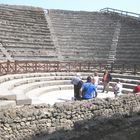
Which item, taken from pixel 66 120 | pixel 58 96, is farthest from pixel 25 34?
pixel 66 120

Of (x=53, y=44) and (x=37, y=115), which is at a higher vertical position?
(x=53, y=44)

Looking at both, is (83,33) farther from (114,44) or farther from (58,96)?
(58,96)

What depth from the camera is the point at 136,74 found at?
25141 mm

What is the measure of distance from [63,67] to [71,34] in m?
10.2

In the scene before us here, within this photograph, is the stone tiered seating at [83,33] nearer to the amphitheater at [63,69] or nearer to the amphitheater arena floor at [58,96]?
the amphitheater at [63,69]

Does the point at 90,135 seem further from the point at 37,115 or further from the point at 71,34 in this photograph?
the point at 71,34

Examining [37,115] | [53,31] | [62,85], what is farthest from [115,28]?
[37,115]

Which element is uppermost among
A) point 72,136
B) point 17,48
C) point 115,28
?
point 115,28

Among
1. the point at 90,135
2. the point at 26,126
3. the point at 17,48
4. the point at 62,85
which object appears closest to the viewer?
the point at 90,135

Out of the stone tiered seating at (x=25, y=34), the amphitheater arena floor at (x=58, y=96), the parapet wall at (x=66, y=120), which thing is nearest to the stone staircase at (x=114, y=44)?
the stone tiered seating at (x=25, y=34)

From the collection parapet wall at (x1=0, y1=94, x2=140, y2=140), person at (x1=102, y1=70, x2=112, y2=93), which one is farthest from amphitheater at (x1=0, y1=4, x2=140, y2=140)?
person at (x1=102, y1=70, x2=112, y2=93)

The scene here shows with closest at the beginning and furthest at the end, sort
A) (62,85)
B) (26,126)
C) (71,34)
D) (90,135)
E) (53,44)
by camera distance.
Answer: (90,135) < (26,126) < (62,85) < (53,44) < (71,34)

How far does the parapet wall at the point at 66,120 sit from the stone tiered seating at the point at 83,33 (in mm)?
18890

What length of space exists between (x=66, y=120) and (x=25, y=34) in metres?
22.5
